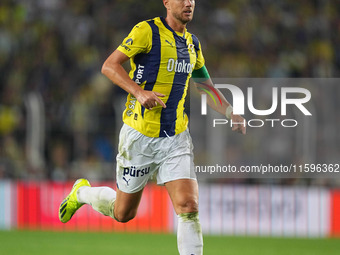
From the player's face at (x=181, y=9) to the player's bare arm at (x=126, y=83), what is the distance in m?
0.62

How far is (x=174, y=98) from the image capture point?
6.54m

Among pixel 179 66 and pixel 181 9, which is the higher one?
pixel 181 9

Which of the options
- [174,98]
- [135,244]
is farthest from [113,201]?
[135,244]

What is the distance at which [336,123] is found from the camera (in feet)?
40.3

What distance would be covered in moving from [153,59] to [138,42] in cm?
23

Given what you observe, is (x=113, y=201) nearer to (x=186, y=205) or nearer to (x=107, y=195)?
(x=107, y=195)

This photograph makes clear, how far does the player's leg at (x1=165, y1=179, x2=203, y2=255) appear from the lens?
20.2 ft

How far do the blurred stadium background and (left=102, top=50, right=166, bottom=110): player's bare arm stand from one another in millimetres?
4402

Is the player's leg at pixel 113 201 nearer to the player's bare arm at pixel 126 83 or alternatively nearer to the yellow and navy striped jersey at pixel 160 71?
the yellow and navy striped jersey at pixel 160 71

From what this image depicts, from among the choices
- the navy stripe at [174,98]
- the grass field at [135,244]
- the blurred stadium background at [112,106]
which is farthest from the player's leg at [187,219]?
the blurred stadium background at [112,106]

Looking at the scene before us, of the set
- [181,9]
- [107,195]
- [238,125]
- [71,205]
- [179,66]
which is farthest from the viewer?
[71,205]

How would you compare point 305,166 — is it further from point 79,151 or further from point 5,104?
point 5,104

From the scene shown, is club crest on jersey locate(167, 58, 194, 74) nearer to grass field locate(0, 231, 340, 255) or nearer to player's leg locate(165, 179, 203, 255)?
player's leg locate(165, 179, 203, 255)

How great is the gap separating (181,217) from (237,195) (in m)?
7.08
